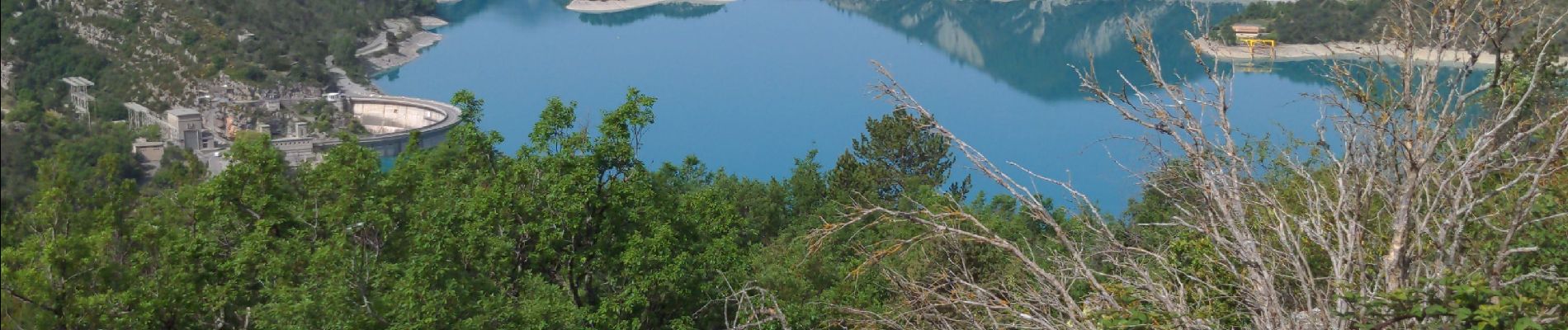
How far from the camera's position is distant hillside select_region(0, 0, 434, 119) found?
24.8 m

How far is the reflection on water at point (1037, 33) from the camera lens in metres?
28.4

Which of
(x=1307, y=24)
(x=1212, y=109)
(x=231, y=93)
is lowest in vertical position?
(x=231, y=93)

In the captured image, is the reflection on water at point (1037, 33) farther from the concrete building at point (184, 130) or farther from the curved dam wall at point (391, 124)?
the concrete building at point (184, 130)

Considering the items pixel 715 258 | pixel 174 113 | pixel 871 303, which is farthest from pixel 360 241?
pixel 174 113

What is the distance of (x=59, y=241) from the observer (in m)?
4.47

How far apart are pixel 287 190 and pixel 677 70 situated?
23.4 m

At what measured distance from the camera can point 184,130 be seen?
24.9m

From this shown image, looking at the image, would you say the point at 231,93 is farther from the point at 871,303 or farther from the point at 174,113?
the point at 871,303

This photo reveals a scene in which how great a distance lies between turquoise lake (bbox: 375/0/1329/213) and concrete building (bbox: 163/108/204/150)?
15.9 feet

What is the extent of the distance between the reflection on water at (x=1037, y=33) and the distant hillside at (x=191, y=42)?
1366 cm

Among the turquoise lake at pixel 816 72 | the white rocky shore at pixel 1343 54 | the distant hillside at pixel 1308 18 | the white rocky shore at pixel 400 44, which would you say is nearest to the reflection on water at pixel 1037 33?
the turquoise lake at pixel 816 72

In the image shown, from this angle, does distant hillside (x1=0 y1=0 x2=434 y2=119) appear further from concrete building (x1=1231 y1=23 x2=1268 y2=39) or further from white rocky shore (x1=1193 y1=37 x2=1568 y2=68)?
concrete building (x1=1231 y1=23 x2=1268 y2=39)

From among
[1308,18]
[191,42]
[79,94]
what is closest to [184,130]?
[79,94]

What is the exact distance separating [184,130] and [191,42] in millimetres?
9134
